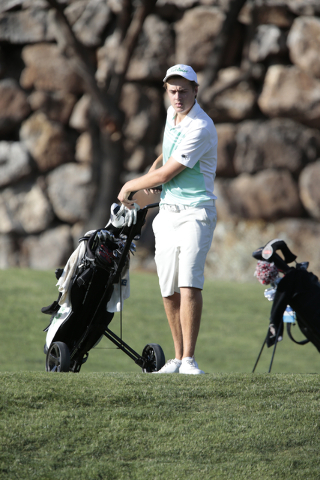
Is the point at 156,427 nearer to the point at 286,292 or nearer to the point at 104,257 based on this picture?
the point at 104,257

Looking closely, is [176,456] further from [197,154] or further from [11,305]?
[11,305]

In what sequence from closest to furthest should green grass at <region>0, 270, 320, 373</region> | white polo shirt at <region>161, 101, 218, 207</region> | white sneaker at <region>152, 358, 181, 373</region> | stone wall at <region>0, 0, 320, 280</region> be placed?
white polo shirt at <region>161, 101, 218, 207</region>, white sneaker at <region>152, 358, 181, 373</region>, green grass at <region>0, 270, 320, 373</region>, stone wall at <region>0, 0, 320, 280</region>

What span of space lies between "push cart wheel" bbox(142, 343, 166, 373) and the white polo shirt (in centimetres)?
86

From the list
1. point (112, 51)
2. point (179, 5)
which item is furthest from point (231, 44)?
point (112, 51)

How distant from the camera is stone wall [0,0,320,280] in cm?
1213

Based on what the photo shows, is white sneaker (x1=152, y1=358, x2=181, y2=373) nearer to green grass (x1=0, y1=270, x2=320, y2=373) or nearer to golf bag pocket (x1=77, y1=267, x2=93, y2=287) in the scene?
golf bag pocket (x1=77, y1=267, x2=93, y2=287)

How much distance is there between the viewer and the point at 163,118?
42.5 ft

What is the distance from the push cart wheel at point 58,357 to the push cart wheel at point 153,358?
19.2 inches

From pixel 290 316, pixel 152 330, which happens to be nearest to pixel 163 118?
pixel 152 330

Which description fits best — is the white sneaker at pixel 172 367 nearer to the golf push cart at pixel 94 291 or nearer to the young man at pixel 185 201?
the young man at pixel 185 201

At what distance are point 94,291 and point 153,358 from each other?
1.74 feet

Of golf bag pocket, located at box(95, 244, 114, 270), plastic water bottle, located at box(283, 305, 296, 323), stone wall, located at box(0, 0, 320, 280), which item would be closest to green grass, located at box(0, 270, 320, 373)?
plastic water bottle, located at box(283, 305, 296, 323)

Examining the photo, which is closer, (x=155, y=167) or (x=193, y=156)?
(x=193, y=156)

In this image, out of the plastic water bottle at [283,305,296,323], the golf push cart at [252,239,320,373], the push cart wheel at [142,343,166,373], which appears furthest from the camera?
the plastic water bottle at [283,305,296,323]
